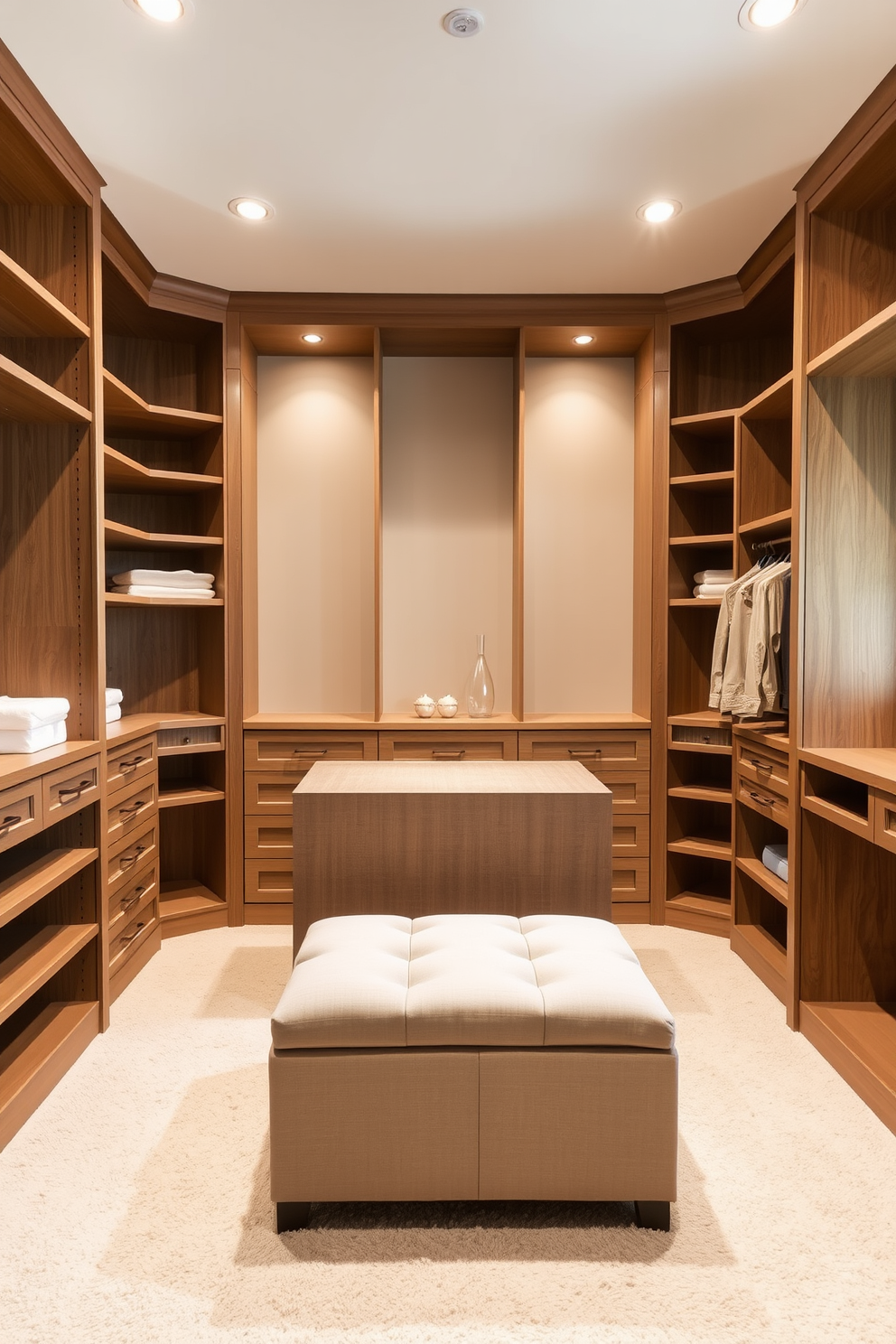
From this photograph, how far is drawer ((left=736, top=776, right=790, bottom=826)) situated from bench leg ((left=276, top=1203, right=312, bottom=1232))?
6.29 ft

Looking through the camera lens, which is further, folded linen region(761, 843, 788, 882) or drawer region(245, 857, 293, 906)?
drawer region(245, 857, 293, 906)

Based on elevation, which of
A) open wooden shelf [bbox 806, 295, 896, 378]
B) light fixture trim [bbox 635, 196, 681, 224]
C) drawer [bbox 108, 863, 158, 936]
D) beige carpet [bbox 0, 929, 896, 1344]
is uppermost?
light fixture trim [bbox 635, 196, 681, 224]

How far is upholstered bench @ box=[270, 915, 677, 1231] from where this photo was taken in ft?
5.81

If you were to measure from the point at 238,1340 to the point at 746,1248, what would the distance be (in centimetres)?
100

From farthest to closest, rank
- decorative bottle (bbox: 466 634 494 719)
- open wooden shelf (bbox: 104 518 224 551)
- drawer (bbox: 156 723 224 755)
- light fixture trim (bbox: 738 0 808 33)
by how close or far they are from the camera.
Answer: decorative bottle (bbox: 466 634 494 719) → drawer (bbox: 156 723 224 755) → open wooden shelf (bbox: 104 518 224 551) → light fixture trim (bbox: 738 0 808 33)

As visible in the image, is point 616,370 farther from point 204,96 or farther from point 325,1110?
point 325,1110

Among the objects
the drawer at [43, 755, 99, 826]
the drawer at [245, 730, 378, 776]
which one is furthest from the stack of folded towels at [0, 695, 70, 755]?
the drawer at [245, 730, 378, 776]

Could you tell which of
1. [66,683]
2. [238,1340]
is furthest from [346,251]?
[238,1340]

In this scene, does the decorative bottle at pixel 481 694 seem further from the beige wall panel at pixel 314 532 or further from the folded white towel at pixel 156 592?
the folded white towel at pixel 156 592

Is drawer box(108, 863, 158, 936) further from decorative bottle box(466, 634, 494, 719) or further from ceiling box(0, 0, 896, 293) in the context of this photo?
ceiling box(0, 0, 896, 293)

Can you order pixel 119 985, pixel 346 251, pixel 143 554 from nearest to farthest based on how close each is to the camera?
1. pixel 119 985
2. pixel 346 251
3. pixel 143 554

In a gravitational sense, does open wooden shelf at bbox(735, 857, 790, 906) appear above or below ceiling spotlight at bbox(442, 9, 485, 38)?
below

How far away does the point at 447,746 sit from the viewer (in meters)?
3.86

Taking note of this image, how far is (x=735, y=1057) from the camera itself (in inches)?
101
